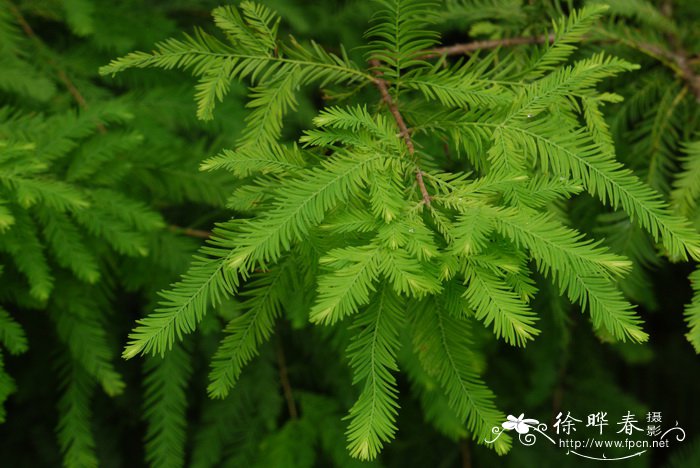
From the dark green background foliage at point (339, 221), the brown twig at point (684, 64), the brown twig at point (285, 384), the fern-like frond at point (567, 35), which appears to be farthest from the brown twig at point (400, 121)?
the brown twig at point (285, 384)

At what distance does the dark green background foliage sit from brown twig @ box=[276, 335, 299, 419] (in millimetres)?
25

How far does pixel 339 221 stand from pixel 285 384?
129 cm

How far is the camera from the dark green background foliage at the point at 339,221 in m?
0.94

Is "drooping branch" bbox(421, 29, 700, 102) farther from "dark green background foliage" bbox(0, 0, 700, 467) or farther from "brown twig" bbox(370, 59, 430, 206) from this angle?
"brown twig" bbox(370, 59, 430, 206)

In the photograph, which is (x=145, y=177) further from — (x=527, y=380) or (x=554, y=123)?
(x=527, y=380)

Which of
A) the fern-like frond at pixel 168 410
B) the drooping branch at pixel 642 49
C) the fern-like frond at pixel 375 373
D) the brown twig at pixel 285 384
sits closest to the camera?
the fern-like frond at pixel 375 373

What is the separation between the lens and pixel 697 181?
53.4 inches

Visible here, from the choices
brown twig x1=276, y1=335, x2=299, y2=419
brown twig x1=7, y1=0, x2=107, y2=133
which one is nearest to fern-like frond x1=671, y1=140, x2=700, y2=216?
brown twig x1=276, y1=335, x2=299, y2=419

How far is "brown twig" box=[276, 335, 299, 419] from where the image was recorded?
6.63ft

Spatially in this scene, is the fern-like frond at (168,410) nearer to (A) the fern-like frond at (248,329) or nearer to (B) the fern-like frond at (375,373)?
(A) the fern-like frond at (248,329)

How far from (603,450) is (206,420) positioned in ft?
5.30

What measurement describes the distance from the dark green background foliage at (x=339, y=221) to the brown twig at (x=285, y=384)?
0.08 ft

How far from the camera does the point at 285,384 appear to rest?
2.06 metres

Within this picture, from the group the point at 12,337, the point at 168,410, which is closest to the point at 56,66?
the point at 12,337
